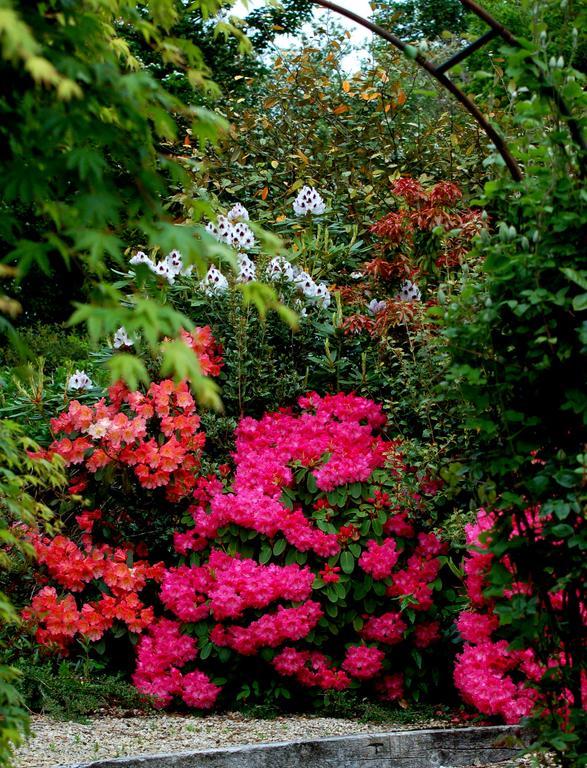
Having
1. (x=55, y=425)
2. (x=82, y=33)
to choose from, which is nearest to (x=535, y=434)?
(x=82, y=33)

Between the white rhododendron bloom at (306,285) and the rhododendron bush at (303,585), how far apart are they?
0.95m

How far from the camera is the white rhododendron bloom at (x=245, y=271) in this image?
16.9 feet

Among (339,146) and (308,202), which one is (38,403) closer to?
(308,202)

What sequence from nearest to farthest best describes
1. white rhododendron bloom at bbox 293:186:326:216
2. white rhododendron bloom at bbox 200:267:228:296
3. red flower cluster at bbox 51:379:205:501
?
red flower cluster at bbox 51:379:205:501 < white rhododendron bloom at bbox 200:267:228:296 < white rhododendron bloom at bbox 293:186:326:216

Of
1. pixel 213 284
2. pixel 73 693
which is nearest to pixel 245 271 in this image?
pixel 213 284

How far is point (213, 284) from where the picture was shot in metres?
5.18

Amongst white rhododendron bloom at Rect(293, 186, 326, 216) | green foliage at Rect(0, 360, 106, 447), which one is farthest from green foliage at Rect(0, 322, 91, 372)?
white rhododendron bloom at Rect(293, 186, 326, 216)

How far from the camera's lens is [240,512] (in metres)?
4.34

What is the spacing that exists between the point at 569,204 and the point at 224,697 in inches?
114

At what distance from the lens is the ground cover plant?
7.36ft

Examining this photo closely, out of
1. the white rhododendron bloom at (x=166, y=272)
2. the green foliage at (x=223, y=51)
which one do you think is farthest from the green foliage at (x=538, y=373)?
the green foliage at (x=223, y=51)

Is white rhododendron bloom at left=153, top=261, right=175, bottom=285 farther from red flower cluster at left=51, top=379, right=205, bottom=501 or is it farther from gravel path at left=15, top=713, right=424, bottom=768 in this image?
gravel path at left=15, top=713, right=424, bottom=768

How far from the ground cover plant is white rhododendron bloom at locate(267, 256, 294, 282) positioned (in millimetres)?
19

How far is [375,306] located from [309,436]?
0.92 metres
